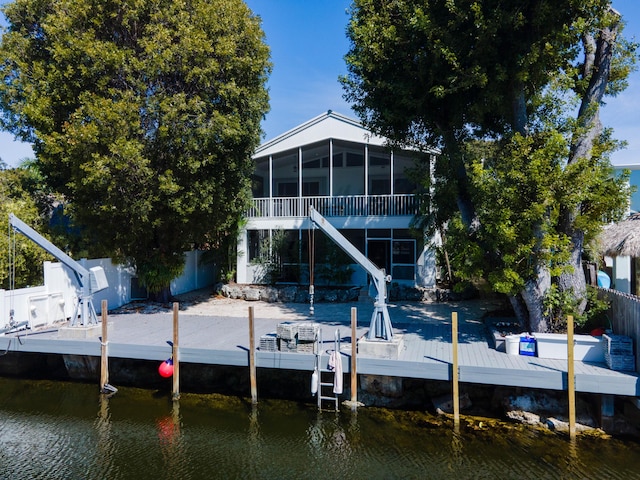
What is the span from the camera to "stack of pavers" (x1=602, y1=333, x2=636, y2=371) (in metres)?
8.27

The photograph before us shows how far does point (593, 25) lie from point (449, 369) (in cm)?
834

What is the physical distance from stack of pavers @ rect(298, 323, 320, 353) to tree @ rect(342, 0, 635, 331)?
3736 millimetres

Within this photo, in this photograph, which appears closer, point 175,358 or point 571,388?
point 571,388

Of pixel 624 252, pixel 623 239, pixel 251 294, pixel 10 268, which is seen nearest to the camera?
pixel 624 252

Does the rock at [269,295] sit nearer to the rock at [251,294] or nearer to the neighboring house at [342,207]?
the rock at [251,294]

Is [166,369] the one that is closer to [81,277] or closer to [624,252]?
[81,277]

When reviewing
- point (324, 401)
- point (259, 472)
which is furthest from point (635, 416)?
point (259, 472)

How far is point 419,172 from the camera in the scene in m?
13.9

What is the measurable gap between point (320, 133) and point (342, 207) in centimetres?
348

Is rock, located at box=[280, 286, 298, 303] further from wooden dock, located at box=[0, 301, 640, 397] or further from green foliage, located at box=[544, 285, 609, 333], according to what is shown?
green foliage, located at box=[544, 285, 609, 333]

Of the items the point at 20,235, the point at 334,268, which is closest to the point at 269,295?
the point at 334,268

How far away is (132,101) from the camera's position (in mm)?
13453

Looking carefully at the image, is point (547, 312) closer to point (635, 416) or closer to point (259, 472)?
point (635, 416)

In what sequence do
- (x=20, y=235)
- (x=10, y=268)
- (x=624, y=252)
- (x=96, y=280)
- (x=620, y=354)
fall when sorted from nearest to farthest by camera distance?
Answer: 1. (x=620, y=354)
2. (x=624, y=252)
3. (x=96, y=280)
4. (x=10, y=268)
5. (x=20, y=235)
